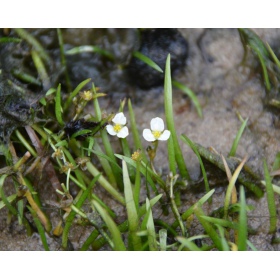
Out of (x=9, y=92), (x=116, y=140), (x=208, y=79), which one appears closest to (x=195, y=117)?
(x=208, y=79)

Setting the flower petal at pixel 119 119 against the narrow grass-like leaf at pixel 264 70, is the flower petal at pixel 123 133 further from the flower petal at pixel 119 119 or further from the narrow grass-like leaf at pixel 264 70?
the narrow grass-like leaf at pixel 264 70

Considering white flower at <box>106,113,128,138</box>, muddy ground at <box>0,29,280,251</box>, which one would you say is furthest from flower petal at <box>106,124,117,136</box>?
muddy ground at <box>0,29,280,251</box>

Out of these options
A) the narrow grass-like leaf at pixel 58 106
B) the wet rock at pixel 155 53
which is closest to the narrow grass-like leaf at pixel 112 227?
the narrow grass-like leaf at pixel 58 106

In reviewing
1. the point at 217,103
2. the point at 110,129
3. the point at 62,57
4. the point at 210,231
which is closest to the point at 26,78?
the point at 62,57

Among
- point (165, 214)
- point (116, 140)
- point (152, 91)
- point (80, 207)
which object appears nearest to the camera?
point (80, 207)

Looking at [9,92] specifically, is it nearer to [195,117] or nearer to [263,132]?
[195,117]

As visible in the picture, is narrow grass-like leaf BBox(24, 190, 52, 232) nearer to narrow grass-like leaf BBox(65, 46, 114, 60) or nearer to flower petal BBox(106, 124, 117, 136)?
flower petal BBox(106, 124, 117, 136)
